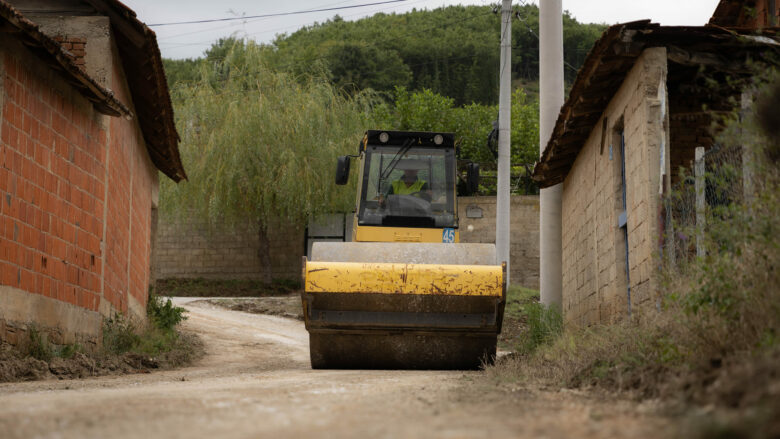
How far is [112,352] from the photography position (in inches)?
437

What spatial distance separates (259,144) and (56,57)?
49.4ft

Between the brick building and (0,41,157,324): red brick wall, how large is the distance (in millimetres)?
13

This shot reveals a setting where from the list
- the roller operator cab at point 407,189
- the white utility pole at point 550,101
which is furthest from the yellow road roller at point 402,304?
the white utility pole at point 550,101

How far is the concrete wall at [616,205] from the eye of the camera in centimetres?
819

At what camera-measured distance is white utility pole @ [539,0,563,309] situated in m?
13.4

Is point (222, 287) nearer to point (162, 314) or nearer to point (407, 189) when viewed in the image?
point (162, 314)

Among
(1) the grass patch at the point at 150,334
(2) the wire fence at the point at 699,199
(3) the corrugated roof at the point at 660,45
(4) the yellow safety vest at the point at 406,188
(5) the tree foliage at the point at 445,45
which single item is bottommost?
(1) the grass patch at the point at 150,334

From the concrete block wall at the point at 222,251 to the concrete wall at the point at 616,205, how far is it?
1451 centimetres

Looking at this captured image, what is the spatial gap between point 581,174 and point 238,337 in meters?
8.10

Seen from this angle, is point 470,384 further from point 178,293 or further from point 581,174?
point 178,293

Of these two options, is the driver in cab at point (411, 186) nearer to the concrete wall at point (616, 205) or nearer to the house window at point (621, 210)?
the concrete wall at point (616, 205)

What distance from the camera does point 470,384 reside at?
6.52m

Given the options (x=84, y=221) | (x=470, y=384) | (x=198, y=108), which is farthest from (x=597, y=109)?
(x=198, y=108)

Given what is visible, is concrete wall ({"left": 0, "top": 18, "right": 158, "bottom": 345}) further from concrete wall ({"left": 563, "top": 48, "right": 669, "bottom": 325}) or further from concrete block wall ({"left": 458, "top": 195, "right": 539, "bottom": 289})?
concrete block wall ({"left": 458, "top": 195, "right": 539, "bottom": 289})
